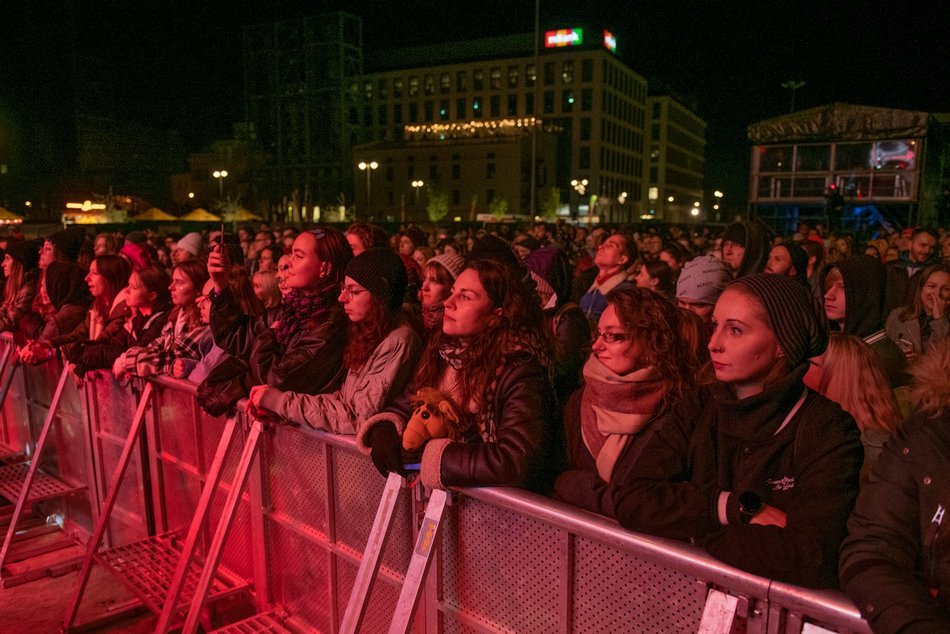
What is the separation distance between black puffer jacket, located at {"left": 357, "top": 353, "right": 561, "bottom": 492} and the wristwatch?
84 cm

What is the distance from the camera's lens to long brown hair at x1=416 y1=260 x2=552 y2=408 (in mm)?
2951

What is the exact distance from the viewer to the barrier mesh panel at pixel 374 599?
3.15 m

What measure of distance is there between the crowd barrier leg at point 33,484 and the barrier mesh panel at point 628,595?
14.9 ft

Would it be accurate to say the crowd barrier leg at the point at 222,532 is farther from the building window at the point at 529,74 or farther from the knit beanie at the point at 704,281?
the building window at the point at 529,74

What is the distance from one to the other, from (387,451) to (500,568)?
65 cm

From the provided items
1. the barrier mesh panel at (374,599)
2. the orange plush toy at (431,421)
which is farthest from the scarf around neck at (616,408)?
the barrier mesh panel at (374,599)

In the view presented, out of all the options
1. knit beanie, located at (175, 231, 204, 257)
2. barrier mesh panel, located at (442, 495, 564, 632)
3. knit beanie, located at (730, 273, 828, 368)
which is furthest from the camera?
knit beanie, located at (175, 231, 204, 257)

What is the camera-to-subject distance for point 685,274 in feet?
→ 15.5

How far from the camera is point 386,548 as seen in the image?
3.07 meters

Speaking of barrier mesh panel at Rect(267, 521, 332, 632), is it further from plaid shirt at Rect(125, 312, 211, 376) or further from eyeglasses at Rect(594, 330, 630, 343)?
eyeglasses at Rect(594, 330, 630, 343)

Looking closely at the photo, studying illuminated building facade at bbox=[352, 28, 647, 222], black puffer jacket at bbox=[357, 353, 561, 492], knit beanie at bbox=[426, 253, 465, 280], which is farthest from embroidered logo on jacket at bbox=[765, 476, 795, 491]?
illuminated building facade at bbox=[352, 28, 647, 222]

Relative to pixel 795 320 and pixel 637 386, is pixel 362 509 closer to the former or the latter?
pixel 637 386

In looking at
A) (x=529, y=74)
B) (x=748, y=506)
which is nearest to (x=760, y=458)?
(x=748, y=506)

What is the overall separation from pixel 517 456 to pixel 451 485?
0.30 metres
